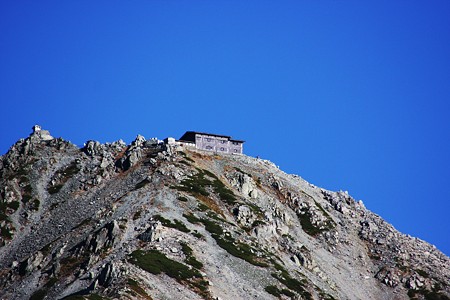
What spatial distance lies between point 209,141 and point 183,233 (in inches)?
2645

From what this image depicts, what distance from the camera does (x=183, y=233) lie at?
130625 mm

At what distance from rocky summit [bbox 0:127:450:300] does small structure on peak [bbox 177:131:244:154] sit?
673cm

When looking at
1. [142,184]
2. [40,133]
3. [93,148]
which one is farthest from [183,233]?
[40,133]

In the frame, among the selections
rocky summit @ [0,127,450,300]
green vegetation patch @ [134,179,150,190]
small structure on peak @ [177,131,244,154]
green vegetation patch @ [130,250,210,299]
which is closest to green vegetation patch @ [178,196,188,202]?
rocky summit @ [0,127,450,300]

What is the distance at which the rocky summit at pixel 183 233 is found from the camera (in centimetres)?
11619

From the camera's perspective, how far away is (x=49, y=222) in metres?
151

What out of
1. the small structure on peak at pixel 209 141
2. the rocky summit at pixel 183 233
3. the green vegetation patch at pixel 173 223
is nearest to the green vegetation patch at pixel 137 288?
the rocky summit at pixel 183 233

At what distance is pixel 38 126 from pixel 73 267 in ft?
268

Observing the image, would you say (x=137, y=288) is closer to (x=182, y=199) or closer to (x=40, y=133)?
(x=182, y=199)

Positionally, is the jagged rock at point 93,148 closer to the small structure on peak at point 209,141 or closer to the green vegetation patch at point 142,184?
the small structure on peak at point 209,141

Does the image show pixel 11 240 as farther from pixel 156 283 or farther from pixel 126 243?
pixel 156 283

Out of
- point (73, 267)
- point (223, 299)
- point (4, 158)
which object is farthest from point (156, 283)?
point (4, 158)

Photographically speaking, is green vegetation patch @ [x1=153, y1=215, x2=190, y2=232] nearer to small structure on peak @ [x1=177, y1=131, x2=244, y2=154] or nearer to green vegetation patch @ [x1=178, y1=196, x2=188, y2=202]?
green vegetation patch @ [x1=178, y1=196, x2=188, y2=202]

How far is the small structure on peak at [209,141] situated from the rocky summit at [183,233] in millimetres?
6726
